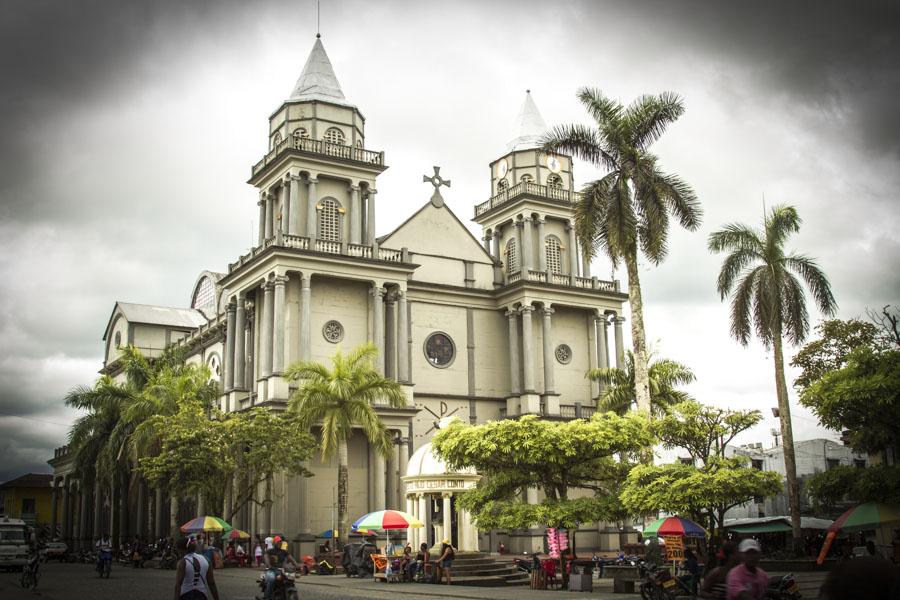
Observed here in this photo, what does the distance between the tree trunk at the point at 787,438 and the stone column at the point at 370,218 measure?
2181 centimetres

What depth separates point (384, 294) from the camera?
46.1 m

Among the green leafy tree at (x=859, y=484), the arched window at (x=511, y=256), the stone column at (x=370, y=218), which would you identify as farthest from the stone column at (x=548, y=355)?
the green leafy tree at (x=859, y=484)

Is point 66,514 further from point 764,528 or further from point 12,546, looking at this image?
point 764,528

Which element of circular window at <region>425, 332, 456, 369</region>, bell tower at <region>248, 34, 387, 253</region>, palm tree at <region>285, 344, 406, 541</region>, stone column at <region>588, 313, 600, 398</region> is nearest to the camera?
palm tree at <region>285, 344, 406, 541</region>

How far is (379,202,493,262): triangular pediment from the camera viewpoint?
49844 millimetres

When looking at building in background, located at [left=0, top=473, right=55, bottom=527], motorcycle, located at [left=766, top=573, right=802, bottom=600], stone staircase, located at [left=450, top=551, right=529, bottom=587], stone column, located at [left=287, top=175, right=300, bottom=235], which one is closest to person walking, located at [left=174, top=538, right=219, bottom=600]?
motorcycle, located at [left=766, top=573, right=802, bottom=600]

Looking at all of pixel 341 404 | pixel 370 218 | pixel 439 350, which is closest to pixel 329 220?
pixel 370 218

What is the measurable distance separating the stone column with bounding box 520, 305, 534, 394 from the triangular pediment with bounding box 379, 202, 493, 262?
4580mm

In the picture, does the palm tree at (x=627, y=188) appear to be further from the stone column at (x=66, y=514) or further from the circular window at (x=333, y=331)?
the stone column at (x=66, y=514)

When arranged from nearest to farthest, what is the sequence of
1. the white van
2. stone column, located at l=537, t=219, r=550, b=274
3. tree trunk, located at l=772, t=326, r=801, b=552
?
tree trunk, located at l=772, t=326, r=801, b=552 < the white van < stone column, located at l=537, t=219, r=550, b=274

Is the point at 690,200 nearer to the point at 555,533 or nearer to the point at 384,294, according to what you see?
the point at 555,533

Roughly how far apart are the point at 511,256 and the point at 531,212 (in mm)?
2865

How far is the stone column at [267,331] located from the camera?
42.6 meters

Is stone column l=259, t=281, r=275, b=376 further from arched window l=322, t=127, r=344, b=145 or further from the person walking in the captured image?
the person walking
